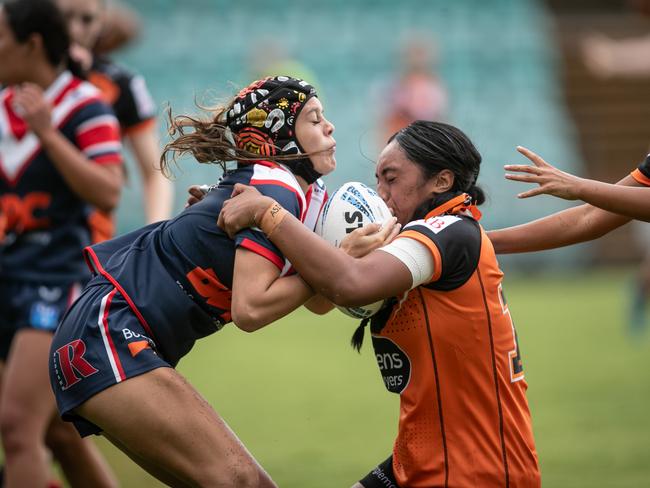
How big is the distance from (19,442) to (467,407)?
7.63ft

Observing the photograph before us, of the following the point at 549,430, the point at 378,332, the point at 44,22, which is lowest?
the point at 549,430

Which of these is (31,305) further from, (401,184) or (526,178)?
(526,178)

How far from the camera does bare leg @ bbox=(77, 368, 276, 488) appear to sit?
357 centimetres

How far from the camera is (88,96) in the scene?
5.36m

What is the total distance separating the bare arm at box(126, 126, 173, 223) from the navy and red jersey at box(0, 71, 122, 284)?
0.73 meters

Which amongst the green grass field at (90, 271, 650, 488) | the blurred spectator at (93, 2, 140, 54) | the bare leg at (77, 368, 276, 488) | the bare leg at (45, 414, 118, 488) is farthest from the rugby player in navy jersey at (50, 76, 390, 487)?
the blurred spectator at (93, 2, 140, 54)

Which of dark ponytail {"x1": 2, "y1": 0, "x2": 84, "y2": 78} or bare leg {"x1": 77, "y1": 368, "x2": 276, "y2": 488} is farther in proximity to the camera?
dark ponytail {"x1": 2, "y1": 0, "x2": 84, "y2": 78}

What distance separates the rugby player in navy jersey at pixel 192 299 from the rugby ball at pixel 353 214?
135mm

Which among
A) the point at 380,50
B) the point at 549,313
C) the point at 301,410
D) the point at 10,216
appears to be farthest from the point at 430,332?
the point at 380,50

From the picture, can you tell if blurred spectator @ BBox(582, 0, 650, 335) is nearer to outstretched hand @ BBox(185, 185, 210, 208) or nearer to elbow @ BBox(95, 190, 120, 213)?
elbow @ BBox(95, 190, 120, 213)

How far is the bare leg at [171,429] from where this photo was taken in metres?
3.57

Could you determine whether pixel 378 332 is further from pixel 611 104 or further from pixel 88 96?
pixel 611 104

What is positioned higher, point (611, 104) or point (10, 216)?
point (10, 216)

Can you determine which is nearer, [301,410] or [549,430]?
[549,430]
